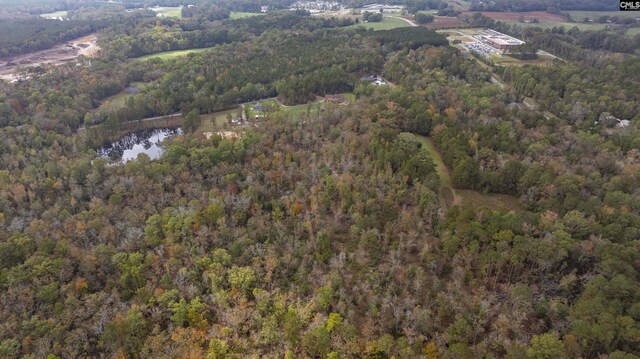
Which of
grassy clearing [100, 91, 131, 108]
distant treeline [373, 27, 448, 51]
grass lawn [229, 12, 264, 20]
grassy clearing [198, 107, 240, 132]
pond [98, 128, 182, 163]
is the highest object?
grass lawn [229, 12, 264, 20]

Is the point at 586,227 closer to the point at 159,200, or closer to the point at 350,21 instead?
the point at 159,200

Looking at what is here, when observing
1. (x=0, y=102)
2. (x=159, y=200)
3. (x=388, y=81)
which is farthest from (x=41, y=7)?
(x=159, y=200)

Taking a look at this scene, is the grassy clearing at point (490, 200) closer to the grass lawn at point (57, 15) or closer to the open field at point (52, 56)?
the open field at point (52, 56)

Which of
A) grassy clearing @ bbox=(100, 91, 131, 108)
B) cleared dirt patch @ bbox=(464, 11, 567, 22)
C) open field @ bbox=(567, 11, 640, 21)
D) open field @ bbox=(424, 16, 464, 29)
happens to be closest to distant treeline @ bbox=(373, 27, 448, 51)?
open field @ bbox=(424, 16, 464, 29)

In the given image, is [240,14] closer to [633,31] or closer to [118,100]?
[118,100]

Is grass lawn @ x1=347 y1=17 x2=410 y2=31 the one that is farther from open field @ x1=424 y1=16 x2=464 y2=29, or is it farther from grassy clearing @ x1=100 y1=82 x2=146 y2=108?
grassy clearing @ x1=100 y1=82 x2=146 y2=108

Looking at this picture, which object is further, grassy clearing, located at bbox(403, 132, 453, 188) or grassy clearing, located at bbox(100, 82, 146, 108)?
grassy clearing, located at bbox(100, 82, 146, 108)

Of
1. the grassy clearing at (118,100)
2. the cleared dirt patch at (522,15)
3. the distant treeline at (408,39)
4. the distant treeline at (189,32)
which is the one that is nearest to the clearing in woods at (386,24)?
the distant treeline at (189,32)
